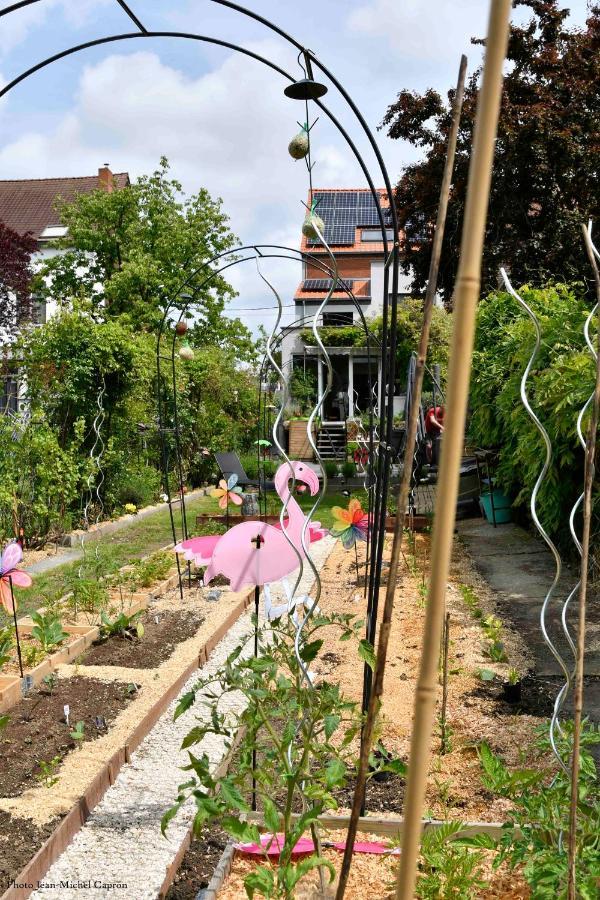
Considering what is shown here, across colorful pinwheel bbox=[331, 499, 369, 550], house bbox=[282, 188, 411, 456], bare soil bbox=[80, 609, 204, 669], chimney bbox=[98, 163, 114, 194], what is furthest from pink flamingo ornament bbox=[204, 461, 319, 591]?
chimney bbox=[98, 163, 114, 194]

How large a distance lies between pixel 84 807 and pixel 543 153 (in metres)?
10.1

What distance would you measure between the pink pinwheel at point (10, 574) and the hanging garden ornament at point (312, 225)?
1948 mm

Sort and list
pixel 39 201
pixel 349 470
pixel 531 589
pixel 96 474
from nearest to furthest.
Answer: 1. pixel 531 589
2. pixel 96 474
3. pixel 349 470
4. pixel 39 201

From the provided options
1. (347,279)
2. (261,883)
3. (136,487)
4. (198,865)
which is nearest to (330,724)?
(261,883)

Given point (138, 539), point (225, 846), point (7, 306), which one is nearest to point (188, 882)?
point (225, 846)

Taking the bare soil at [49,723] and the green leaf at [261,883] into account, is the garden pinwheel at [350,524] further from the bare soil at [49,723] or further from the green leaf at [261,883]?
the green leaf at [261,883]

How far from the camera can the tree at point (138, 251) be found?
62.2ft

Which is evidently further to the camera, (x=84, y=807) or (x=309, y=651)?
(x=84, y=807)

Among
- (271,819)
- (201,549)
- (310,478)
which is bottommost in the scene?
(271,819)

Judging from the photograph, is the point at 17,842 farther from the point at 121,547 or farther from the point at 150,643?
the point at 121,547

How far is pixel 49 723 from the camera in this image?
344cm

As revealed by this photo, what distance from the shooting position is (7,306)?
1931cm

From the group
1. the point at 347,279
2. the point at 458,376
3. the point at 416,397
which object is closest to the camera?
the point at 458,376

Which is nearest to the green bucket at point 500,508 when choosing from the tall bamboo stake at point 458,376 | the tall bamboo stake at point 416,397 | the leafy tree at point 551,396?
the leafy tree at point 551,396
